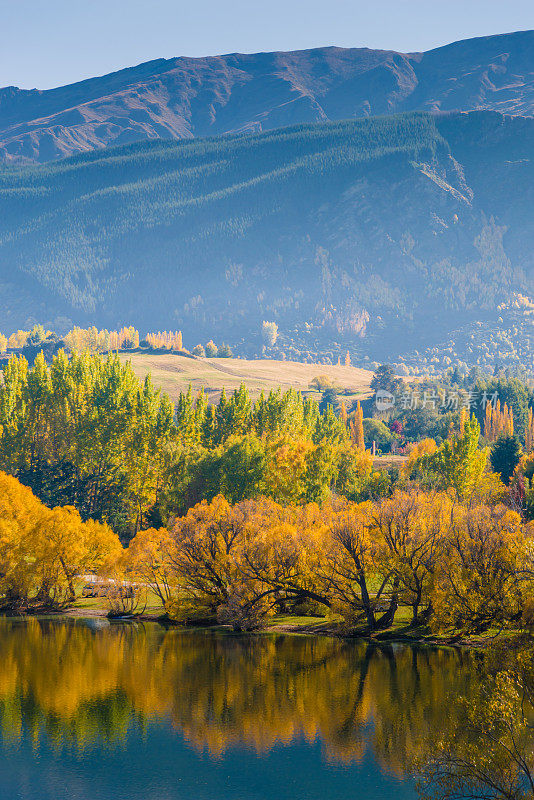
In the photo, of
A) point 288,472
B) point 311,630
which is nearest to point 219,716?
point 311,630

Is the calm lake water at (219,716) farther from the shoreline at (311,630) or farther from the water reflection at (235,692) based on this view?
the shoreline at (311,630)

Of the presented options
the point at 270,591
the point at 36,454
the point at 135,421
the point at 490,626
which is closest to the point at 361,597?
the point at 270,591

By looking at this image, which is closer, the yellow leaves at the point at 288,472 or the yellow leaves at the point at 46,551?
the yellow leaves at the point at 46,551

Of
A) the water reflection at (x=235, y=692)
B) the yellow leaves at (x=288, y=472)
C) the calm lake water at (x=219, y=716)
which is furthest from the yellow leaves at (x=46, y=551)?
the yellow leaves at (x=288, y=472)

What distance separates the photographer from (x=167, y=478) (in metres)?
122

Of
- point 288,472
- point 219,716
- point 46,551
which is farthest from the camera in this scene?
point 288,472

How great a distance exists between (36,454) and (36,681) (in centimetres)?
8056

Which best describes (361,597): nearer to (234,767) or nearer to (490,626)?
(490,626)

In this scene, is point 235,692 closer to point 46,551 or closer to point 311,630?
point 311,630

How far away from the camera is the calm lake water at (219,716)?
42812 millimetres

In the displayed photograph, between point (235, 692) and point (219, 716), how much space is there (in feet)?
16.4

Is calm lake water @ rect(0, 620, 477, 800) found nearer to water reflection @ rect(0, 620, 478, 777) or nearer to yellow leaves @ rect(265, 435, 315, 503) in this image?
water reflection @ rect(0, 620, 478, 777)

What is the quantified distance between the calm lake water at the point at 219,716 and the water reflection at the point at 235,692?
126 mm

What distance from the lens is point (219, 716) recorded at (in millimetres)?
52281
